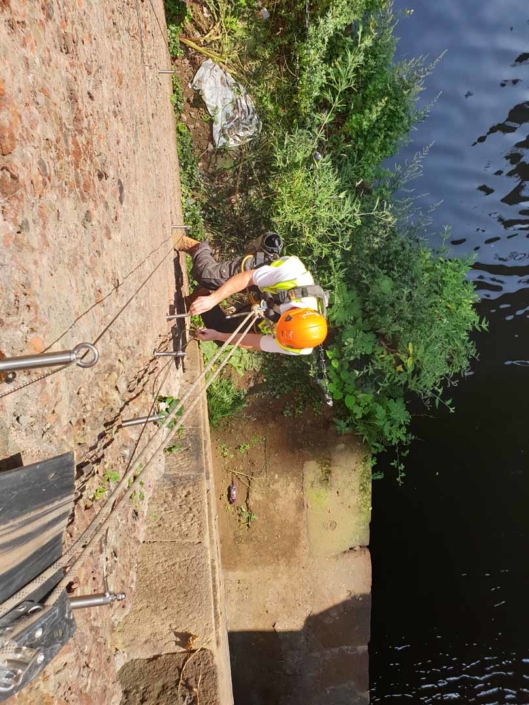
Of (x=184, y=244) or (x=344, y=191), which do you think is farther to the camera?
(x=344, y=191)

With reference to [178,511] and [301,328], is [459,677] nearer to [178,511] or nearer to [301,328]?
[178,511]

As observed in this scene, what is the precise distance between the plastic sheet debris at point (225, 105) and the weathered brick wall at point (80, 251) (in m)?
1.87

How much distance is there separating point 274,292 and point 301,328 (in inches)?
16.4

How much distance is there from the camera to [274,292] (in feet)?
11.5

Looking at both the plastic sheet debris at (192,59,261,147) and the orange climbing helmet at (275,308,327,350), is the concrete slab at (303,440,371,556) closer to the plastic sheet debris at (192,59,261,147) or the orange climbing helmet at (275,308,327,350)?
the orange climbing helmet at (275,308,327,350)

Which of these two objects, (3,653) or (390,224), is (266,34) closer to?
(390,224)

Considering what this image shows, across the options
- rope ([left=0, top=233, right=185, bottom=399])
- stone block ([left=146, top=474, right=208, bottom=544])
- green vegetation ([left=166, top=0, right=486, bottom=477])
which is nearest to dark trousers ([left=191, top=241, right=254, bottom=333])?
rope ([left=0, top=233, right=185, bottom=399])

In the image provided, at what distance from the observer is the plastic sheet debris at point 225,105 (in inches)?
194

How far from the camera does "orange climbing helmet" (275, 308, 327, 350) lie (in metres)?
3.25

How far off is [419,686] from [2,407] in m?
6.11

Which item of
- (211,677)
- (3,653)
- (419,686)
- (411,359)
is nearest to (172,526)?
(211,677)

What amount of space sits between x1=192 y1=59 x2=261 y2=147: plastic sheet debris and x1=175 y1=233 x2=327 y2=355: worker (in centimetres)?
173

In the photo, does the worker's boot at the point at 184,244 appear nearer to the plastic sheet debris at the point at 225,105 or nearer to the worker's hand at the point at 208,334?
the worker's hand at the point at 208,334

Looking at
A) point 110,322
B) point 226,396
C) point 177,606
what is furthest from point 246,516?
point 110,322
